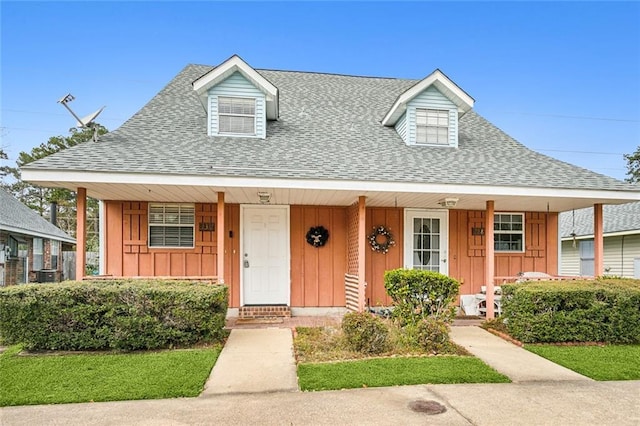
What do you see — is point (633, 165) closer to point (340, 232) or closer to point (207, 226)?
point (340, 232)

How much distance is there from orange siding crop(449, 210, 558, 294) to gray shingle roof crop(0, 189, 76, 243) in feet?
51.1

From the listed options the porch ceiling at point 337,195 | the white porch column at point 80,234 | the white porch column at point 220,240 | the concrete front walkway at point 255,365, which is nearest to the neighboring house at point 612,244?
the porch ceiling at point 337,195

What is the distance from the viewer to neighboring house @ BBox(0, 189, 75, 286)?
1498 cm

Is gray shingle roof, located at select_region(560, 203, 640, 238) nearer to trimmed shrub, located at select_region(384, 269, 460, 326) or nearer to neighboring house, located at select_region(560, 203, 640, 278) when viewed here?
neighboring house, located at select_region(560, 203, 640, 278)

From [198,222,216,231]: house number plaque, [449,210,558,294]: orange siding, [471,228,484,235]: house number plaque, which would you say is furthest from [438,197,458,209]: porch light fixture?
[198,222,216,231]: house number plaque

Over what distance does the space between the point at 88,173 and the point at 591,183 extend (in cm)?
938

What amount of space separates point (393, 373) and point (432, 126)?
624 cm

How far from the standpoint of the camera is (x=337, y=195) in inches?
307

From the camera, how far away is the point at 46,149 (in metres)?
26.3

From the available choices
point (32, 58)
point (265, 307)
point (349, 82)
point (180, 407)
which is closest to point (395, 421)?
point (180, 407)

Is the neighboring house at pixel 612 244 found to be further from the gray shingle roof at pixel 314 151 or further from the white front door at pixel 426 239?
the white front door at pixel 426 239

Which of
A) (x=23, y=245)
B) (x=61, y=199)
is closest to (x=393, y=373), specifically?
(x=23, y=245)

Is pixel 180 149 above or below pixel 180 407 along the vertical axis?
above

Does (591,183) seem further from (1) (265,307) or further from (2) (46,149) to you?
(2) (46,149)
